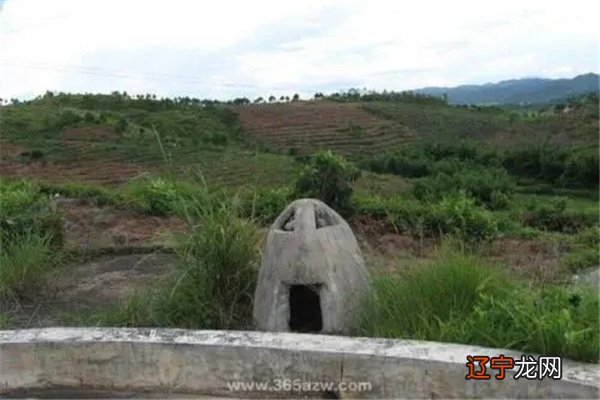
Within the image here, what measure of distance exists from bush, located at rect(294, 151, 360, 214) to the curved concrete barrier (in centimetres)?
443

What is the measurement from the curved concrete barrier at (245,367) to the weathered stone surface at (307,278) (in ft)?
1.42

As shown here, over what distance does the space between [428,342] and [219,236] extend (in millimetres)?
1128

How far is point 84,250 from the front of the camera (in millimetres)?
5891

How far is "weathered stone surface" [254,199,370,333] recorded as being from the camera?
128 inches

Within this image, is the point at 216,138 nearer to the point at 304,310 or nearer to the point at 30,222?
the point at 30,222

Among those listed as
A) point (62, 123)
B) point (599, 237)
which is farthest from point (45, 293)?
point (62, 123)

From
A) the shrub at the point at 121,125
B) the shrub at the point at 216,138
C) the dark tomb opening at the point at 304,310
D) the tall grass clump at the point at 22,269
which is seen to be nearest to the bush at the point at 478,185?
the shrub at the point at 216,138

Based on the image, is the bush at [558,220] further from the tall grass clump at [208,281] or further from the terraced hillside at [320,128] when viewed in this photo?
the terraced hillside at [320,128]

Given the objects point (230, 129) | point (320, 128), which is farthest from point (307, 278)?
point (320, 128)

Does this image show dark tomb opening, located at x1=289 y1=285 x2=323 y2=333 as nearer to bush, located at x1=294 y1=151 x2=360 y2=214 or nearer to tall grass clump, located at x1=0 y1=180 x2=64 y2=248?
tall grass clump, located at x1=0 y1=180 x2=64 y2=248

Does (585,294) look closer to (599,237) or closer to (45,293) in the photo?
(45,293)

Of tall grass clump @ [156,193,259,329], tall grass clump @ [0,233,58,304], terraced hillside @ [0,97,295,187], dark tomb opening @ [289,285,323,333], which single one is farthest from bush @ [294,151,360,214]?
terraced hillside @ [0,97,295,187]

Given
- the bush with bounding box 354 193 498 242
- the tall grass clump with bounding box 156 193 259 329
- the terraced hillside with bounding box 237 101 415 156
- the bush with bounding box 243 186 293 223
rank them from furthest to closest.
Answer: the terraced hillside with bounding box 237 101 415 156, the bush with bounding box 243 186 293 223, the bush with bounding box 354 193 498 242, the tall grass clump with bounding box 156 193 259 329

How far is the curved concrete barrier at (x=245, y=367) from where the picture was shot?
2480 millimetres
